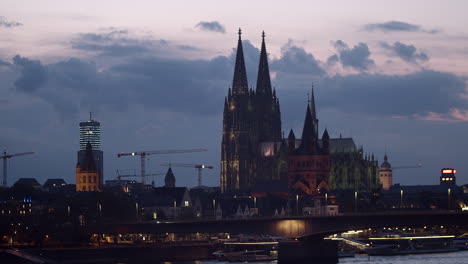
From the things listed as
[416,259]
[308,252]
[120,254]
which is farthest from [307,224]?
[120,254]

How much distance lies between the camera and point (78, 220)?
611 ft

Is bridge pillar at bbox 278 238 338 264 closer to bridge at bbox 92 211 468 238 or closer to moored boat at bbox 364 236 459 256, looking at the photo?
bridge at bbox 92 211 468 238

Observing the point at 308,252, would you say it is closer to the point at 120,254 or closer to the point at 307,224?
the point at 307,224

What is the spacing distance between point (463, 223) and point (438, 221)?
8.73ft

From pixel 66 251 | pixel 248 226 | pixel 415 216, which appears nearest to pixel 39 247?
pixel 66 251

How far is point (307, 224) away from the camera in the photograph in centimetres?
14825

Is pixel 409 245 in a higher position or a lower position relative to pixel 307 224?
lower

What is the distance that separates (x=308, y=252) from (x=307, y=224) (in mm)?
3243

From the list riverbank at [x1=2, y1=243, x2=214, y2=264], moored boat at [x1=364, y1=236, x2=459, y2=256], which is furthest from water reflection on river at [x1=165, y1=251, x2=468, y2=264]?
moored boat at [x1=364, y1=236, x2=459, y2=256]

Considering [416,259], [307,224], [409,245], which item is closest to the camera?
[307,224]

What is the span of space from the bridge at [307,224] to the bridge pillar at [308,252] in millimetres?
1500

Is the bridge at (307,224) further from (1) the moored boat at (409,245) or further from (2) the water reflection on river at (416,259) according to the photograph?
(1) the moored boat at (409,245)

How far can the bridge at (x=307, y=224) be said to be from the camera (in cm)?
13650

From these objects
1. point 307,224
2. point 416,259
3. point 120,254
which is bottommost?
point 416,259
